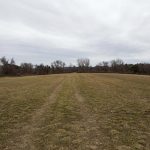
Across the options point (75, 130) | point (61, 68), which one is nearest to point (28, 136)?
point (75, 130)

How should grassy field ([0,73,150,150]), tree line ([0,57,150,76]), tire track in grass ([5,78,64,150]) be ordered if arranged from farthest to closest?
tree line ([0,57,150,76]) → grassy field ([0,73,150,150]) → tire track in grass ([5,78,64,150])

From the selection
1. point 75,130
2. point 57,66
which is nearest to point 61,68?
point 57,66

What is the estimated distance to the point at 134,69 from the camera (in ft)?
401

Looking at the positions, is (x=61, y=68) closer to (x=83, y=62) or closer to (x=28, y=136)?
(x=83, y=62)

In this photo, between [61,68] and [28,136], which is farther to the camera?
[61,68]

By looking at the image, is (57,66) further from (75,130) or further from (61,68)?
(75,130)

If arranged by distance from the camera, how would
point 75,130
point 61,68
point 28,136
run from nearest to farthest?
1. point 28,136
2. point 75,130
3. point 61,68

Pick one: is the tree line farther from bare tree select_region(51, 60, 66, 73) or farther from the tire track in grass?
the tire track in grass

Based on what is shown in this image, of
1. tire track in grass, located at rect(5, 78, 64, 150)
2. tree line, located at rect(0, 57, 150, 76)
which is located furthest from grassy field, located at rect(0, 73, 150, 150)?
tree line, located at rect(0, 57, 150, 76)

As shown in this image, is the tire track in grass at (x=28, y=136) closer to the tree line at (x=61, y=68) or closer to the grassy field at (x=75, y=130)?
the grassy field at (x=75, y=130)

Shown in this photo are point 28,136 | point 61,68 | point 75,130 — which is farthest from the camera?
point 61,68

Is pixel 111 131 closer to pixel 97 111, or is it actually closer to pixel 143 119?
pixel 143 119

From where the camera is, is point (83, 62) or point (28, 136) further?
point (83, 62)

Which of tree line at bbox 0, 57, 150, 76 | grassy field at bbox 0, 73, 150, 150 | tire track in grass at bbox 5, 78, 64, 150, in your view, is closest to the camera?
tire track in grass at bbox 5, 78, 64, 150
